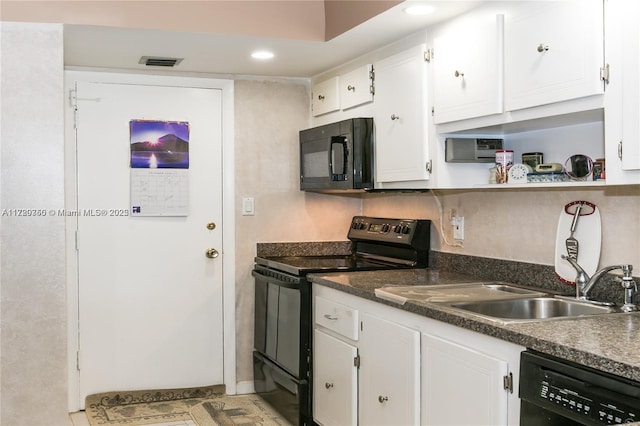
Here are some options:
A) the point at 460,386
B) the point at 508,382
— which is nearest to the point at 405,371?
the point at 460,386

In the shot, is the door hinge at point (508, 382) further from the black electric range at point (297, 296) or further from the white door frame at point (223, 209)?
the white door frame at point (223, 209)

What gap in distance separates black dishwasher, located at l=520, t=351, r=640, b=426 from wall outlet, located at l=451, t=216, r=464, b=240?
5.19ft

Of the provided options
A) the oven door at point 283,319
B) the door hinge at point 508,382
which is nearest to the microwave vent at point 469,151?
the oven door at point 283,319

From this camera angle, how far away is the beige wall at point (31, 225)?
3268mm

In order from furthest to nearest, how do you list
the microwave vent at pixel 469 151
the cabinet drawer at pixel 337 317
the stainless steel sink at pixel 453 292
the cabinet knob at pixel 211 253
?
the cabinet knob at pixel 211 253, the cabinet drawer at pixel 337 317, the microwave vent at pixel 469 151, the stainless steel sink at pixel 453 292

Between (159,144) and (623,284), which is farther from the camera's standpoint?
(159,144)

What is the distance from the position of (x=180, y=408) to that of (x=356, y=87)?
210 cm

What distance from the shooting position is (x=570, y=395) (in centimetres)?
191

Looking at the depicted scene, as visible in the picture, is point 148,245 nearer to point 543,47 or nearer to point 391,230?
point 391,230

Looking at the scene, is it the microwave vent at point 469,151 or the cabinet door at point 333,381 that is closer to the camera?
the microwave vent at point 469,151

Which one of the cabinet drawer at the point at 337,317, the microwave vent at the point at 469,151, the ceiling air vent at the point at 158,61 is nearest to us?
the microwave vent at the point at 469,151

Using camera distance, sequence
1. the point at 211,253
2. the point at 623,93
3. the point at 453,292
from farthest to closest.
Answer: the point at 211,253, the point at 453,292, the point at 623,93

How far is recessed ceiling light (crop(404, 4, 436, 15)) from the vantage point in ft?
9.44

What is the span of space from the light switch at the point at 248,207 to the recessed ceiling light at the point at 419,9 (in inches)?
73.0
